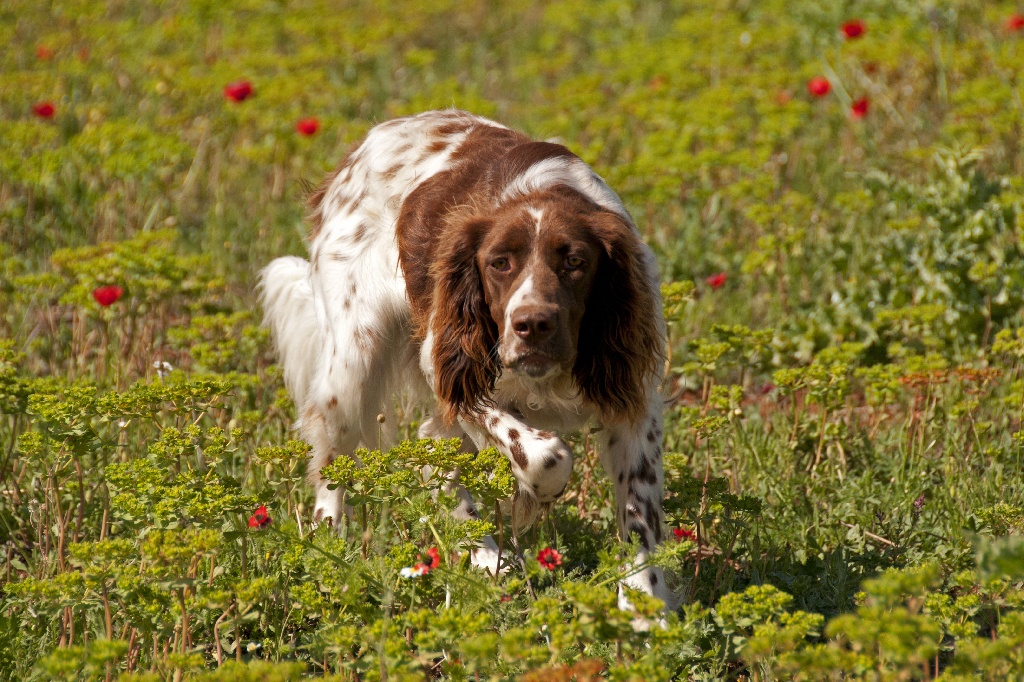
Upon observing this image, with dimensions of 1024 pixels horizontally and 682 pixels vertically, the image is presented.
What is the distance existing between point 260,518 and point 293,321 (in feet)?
5.34

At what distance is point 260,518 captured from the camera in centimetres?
301

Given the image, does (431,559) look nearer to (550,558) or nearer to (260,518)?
(550,558)

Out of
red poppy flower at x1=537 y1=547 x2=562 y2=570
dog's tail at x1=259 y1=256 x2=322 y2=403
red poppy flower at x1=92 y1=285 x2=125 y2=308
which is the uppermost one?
red poppy flower at x1=537 y1=547 x2=562 y2=570

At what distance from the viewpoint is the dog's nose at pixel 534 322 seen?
3.09 metres

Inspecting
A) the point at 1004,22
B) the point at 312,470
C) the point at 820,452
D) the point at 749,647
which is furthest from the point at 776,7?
the point at 749,647

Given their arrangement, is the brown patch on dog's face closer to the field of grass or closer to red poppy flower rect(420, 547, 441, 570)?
the field of grass

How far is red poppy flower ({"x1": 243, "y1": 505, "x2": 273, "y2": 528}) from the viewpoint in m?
3.02

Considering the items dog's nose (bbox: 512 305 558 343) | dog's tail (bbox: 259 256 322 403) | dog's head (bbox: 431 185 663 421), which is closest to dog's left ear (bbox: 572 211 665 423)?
dog's head (bbox: 431 185 663 421)

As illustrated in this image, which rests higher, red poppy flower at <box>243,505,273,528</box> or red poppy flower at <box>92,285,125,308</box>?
red poppy flower at <box>243,505,273,528</box>

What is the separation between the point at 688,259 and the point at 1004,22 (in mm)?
3340

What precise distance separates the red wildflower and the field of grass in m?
0.02

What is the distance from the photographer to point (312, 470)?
13.1ft

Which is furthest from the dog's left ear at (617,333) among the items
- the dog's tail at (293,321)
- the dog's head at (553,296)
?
the dog's tail at (293,321)

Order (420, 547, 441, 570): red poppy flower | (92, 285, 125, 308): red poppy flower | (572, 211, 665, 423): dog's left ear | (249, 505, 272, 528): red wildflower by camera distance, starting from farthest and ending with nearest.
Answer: (92, 285, 125, 308): red poppy flower < (572, 211, 665, 423): dog's left ear < (249, 505, 272, 528): red wildflower < (420, 547, 441, 570): red poppy flower
